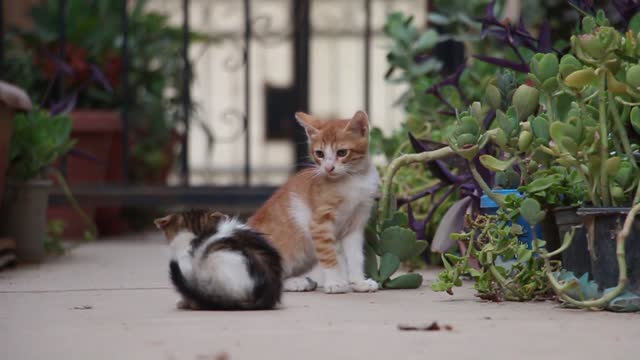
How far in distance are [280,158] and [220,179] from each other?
1.95ft

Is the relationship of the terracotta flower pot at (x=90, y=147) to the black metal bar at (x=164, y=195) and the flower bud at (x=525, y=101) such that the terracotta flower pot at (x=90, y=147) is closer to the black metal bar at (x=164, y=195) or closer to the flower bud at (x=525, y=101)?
the black metal bar at (x=164, y=195)

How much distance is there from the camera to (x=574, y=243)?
3510 millimetres

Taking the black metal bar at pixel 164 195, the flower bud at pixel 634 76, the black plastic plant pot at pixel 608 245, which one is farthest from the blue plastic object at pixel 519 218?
the black metal bar at pixel 164 195

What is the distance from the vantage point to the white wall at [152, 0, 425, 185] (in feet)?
35.8

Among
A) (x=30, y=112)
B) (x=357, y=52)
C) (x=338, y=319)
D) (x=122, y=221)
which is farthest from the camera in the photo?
(x=357, y=52)

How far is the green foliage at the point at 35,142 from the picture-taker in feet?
16.5

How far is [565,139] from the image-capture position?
3.24 metres

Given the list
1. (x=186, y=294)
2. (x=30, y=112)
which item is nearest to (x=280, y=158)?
(x=30, y=112)

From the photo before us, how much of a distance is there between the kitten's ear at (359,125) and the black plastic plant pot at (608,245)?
96cm

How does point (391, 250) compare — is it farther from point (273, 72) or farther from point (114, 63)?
point (273, 72)

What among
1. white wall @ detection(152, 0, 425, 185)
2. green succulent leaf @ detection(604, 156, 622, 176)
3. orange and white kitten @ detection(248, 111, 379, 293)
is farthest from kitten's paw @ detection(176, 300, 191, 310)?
white wall @ detection(152, 0, 425, 185)

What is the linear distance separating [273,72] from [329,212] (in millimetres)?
7766

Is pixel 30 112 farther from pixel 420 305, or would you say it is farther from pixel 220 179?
pixel 220 179

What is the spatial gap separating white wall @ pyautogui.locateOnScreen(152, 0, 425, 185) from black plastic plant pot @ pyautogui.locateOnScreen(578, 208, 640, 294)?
7259 mm
